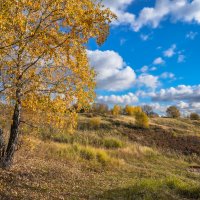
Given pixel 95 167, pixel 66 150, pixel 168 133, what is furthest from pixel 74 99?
pixel 168 133

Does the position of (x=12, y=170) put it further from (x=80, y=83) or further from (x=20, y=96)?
(x=80, y=83)

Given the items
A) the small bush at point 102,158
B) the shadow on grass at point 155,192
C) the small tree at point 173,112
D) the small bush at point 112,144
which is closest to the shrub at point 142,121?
the small bush at point 112,144

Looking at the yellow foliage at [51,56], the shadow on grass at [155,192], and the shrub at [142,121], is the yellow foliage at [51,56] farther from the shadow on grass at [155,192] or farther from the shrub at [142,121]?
the shrub at [142,121]

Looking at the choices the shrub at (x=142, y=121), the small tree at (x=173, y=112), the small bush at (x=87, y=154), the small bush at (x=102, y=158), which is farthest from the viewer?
the small tree at (x=173, y=112)

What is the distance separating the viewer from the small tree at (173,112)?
393ft

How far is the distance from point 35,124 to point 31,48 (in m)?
3.45

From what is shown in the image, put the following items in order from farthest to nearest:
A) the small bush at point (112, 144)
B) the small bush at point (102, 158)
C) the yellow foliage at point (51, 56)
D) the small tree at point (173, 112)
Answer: the small tree at point (173, 112) < the small bush at point (112, 144) < the small bush at point (102, 158) < the yellow foliage at point (51, 56)

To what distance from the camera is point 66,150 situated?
19.2 metres

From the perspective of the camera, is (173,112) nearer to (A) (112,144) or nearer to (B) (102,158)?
(A) (112,144)

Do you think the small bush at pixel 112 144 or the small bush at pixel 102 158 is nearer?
the small bush at pixel 102 158

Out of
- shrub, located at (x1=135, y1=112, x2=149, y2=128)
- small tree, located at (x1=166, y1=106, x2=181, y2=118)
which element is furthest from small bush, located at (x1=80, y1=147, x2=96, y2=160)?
small tree, located at (x1=166, y1=106, x2=181, y2=118)

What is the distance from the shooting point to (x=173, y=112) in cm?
12256

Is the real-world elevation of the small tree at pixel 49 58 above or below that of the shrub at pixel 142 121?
below

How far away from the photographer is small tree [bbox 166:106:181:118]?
11988 cm
